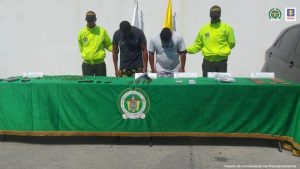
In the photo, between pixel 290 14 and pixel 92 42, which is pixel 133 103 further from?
pixel 290 14

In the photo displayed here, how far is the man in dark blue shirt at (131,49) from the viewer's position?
6867 mm

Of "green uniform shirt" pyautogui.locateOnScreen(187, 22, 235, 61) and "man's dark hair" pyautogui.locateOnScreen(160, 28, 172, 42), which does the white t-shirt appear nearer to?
"man's dark hair" pyautogui.locateOnScreen(160, 28, 172, 42)

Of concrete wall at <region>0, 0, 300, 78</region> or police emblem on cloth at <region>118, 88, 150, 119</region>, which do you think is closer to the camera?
police emblem on cloth at <region>118, 88, 150, 119</region>

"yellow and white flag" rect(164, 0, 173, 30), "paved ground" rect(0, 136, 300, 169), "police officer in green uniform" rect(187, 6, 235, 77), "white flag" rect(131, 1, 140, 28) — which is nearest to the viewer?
"paved ground" rect(0, 136, 300, 169)

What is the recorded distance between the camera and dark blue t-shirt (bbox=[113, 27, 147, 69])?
6867mm

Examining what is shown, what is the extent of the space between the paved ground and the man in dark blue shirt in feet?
4.44

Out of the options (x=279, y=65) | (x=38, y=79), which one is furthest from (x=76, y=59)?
(x=279, y=65)

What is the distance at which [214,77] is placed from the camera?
5.93 m

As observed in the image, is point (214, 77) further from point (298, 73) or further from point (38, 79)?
point (38, 79)

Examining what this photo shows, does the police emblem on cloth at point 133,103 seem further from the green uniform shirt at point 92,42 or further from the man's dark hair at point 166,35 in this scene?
the green uniform shirt at point 92,42

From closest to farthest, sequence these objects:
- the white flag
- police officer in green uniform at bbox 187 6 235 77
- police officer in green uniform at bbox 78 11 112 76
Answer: police officer in green uniform at bbox 187 6 235 77 < police officer in green uniform at bbox 78 11 112 76 < the white flag

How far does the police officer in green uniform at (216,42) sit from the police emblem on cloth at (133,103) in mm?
1752

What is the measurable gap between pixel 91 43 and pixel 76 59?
3185 mm

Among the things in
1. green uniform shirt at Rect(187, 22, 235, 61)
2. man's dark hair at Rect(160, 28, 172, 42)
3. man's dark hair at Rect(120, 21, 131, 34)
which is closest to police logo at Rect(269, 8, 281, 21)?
green uniform shirt at Rect(187, 22, 235, 61)
